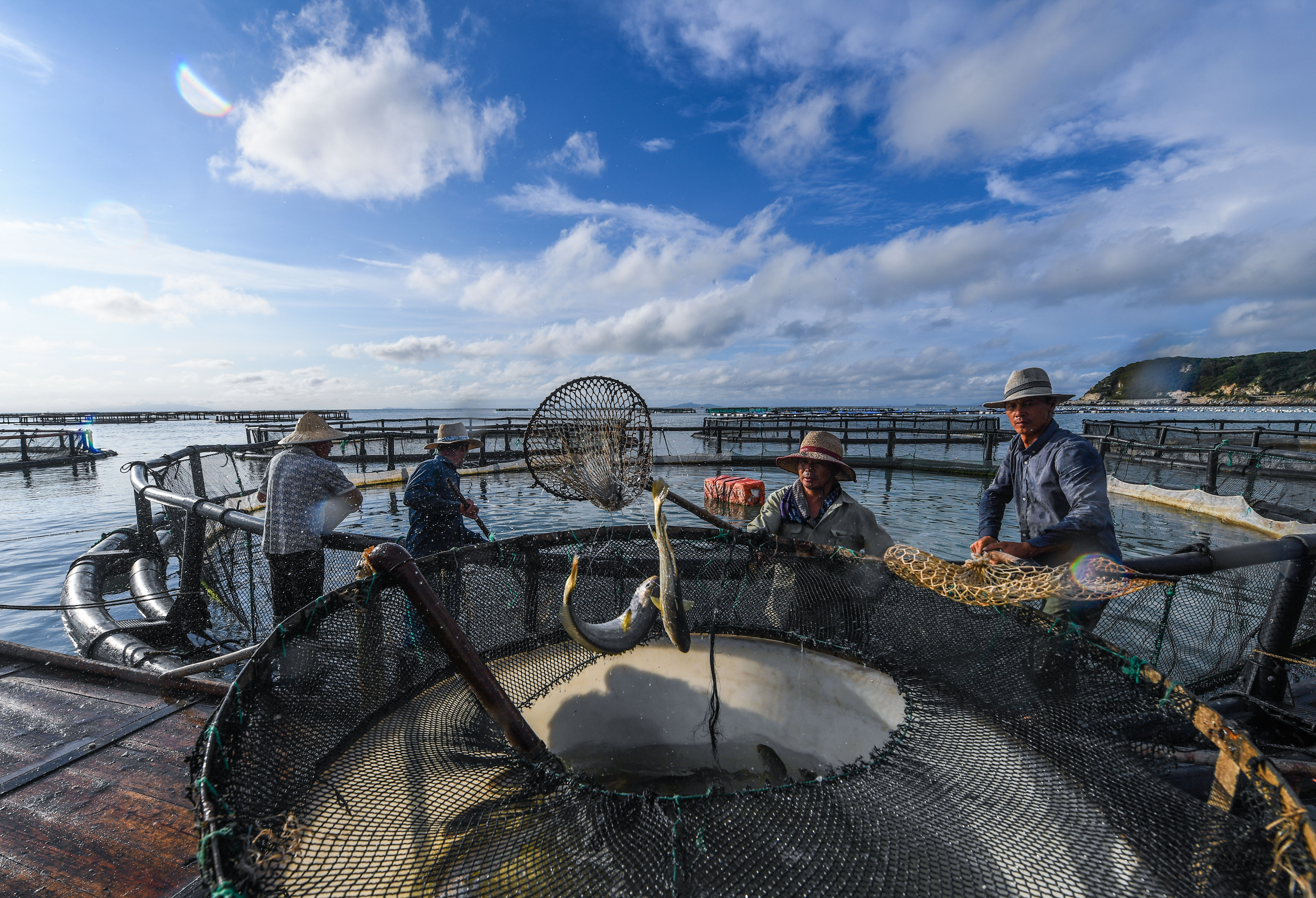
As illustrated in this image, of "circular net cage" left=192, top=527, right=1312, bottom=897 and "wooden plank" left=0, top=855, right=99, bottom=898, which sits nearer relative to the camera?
"circular net cage" left=192, top=527, right=1312, bottom=897

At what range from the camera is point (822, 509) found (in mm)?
4258

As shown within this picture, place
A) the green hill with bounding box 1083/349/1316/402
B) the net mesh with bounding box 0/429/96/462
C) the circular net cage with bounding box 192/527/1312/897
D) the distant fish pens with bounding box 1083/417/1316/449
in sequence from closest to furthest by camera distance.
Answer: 1. the circular net cage with bounding box 192/527/1312/897
2. the distant fish pens with bounding box 1083/417/1316/449
3. the net mesh with bounding box 0/429/96/462
4. the green hill with bounding box 1083/349/1316/402

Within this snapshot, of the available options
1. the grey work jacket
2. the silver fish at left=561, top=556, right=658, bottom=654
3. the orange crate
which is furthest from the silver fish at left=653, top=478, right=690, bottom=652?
the orange crate

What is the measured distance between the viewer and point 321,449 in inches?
194

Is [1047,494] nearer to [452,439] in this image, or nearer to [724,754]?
[724,754]

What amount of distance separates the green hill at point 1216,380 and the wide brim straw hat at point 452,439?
153369 millimetres

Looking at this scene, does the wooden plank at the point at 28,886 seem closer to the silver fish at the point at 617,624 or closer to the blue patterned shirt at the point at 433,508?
the silver fish at the point at 617,624

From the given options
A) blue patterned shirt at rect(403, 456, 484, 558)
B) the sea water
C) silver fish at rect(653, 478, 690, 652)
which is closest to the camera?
silver fish at rect(653, 478, 690, 652)

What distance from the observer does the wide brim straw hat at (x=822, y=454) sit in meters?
4.10

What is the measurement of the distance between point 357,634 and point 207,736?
88 cm

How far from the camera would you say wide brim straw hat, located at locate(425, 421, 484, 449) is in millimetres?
5473

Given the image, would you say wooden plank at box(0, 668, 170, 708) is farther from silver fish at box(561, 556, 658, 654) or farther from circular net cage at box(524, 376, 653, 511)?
silver fish at box(561, 556, 658, 654)

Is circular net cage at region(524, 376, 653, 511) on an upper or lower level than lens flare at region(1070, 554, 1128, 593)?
upper

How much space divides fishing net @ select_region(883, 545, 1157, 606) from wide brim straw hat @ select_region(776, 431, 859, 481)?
54.2 inches
